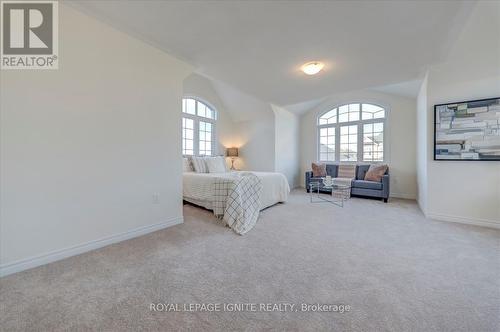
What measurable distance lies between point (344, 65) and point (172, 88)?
2.61 meters

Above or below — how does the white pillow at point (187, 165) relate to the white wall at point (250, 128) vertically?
below

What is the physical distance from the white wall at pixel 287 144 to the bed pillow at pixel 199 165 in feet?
6.93

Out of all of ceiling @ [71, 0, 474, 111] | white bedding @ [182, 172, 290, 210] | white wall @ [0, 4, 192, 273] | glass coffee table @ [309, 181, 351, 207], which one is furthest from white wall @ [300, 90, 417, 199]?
white wall @ [0, 4, 192, 273]

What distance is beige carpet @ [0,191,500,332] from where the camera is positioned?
3.98 feet

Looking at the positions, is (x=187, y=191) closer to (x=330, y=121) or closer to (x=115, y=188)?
(x=115, y=188)

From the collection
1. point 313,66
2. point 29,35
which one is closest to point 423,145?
point 313,66

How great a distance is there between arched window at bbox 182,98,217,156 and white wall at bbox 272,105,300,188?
192cm

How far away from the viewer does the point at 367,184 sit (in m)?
4.79

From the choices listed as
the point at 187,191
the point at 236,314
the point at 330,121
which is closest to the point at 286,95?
the point at 330,121

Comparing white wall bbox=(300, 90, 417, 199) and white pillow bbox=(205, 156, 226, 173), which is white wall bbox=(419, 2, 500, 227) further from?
white pillow bbox=(205, 156, 226, 173)

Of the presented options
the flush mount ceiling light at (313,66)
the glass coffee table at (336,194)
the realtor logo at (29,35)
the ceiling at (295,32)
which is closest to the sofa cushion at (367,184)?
the glass coffee table at (336,194)

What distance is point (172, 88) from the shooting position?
2.87 metres

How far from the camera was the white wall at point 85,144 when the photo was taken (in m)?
1.72

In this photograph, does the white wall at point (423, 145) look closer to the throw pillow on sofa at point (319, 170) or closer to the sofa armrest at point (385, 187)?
the sofa armrest at point (385, 187)
